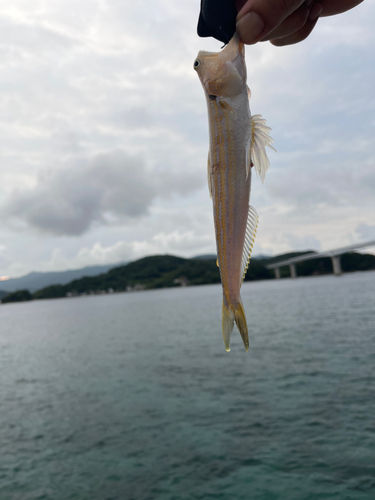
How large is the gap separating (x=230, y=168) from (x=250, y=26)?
3.04ft

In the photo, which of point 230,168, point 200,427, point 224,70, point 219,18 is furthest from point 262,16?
point 200,427

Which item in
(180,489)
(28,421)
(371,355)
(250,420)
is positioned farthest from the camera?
(371,355)

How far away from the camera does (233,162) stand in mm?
2074

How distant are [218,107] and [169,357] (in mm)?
33974

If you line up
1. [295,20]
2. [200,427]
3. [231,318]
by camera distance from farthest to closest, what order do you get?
[200,427] < [295,20] < [231,318]

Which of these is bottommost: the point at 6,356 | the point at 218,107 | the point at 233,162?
the point at 6,356

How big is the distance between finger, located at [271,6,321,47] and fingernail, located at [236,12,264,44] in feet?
3.65

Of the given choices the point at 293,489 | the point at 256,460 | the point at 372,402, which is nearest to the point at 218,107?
the point at 293,489

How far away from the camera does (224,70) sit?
2119 millimetres

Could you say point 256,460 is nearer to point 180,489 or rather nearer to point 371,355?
point 180,489

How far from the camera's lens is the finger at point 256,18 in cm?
222

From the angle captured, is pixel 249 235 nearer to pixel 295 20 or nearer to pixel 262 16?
pixel 262 16

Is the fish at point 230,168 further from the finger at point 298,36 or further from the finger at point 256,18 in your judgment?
the finger at point 298,36

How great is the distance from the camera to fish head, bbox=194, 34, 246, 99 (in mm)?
2090
